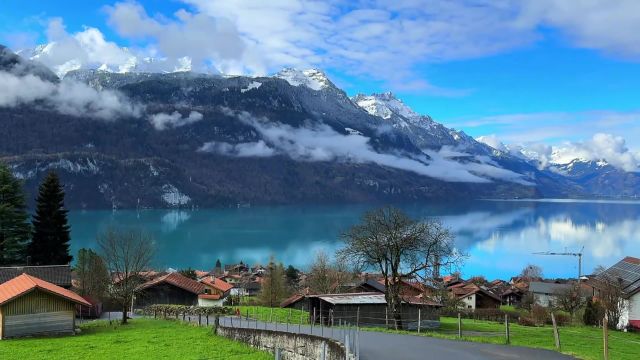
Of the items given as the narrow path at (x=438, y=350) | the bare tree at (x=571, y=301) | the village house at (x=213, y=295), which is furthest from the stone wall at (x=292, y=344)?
the bare tree at (x=571, y=301)

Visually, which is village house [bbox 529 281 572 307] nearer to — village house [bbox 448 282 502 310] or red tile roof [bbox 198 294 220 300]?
village house [bbox 448 282 502 310]

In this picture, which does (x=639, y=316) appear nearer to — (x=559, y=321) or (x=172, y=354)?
(x=559, y=321)

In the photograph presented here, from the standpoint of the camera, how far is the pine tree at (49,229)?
1935 inches

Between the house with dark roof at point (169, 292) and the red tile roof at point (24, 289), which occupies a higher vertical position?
the red tile roof at point (24, 289)

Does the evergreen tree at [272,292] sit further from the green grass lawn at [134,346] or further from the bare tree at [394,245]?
the green grass lawn at [134,346]

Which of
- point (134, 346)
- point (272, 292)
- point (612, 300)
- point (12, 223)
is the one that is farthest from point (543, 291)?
point (134, 346)

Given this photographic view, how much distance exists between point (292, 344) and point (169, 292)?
38.4 metres

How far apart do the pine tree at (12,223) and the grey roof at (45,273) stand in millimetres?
7551

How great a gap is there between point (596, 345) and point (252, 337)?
15.1 metres

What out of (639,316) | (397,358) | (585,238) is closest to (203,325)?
(397,358)

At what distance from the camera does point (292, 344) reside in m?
21.5

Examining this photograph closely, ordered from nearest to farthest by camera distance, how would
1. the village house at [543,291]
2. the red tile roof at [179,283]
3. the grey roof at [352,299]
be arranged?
the grey roof at [352,299]
the red tile roof at [179,283]
the village house at [543,291]

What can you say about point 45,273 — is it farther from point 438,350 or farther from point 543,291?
point 543,291

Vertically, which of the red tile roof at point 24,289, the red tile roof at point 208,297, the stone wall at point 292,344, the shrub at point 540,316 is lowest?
the shrub at point 540,316
